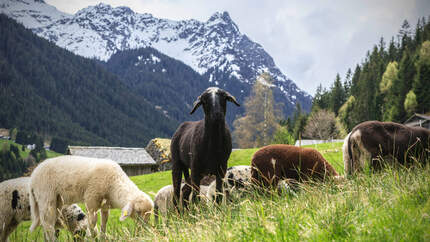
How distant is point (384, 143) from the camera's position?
236 inches

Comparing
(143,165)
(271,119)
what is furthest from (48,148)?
(271,119)

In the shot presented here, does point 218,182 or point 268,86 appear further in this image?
point 268,86

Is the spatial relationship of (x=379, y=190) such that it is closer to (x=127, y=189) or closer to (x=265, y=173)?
(x=265, y=173)

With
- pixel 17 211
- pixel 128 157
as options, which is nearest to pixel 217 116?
pixel 17 211

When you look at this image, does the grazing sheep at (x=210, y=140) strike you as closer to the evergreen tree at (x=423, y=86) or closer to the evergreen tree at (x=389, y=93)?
the evergreen tree at (x=423, y=86)

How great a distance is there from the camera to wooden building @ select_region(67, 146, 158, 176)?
138 feet

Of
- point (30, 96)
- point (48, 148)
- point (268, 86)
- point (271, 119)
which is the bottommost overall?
point (48, 148)

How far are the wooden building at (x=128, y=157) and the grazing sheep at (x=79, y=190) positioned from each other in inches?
1459

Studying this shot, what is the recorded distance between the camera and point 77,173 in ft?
19.9

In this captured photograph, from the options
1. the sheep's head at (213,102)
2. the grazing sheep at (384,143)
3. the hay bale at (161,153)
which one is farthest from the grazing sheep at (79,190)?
the hay bale at (161,153)

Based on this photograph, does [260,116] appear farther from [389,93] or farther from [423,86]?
[389,93]

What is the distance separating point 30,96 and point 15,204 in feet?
694

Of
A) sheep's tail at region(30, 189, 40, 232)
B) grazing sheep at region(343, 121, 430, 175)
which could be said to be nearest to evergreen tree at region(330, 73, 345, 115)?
grazing sheep at region(343, 121, 430, 175)

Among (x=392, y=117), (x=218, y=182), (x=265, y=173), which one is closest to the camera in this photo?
(x=218, y=182)
